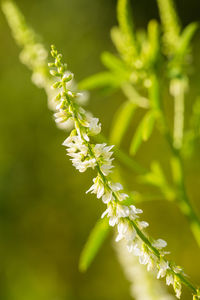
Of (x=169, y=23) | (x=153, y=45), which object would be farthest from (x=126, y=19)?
(x=169, y=23)

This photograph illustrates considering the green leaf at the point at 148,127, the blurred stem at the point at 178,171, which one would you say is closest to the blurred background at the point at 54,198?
the blurred stem at the point at 178,171

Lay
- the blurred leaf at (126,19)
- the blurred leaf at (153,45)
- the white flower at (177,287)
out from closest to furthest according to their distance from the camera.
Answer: the white flower at (177,287), the blurred leaf at (126,19), the blurred leaf at (153,45)

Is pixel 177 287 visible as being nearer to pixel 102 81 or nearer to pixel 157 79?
pixel 157 79

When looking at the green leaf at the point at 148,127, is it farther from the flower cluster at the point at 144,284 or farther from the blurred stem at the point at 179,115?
the flower cluster at the point at 144,284

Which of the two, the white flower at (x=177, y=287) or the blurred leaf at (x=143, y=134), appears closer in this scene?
the white flower at (x=177, y=287)

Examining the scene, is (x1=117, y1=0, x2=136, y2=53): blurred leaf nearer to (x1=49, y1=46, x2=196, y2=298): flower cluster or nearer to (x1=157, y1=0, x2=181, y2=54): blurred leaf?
(x1=157, y1=0, x2=181, y2=54): blurred leaf

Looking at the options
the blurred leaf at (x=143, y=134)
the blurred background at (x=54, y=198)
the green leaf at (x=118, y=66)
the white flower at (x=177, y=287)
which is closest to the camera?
the white flower at (x=177, y=287)
